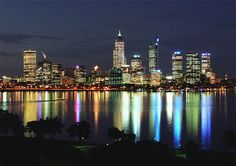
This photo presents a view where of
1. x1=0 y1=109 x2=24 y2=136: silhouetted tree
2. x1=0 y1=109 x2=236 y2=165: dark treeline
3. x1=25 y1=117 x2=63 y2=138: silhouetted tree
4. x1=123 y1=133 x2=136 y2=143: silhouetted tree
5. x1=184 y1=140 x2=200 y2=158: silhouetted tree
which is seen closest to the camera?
x1=0 y1=109 x2=236 y2=165: dark treeline

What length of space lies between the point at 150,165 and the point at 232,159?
3.23 meters

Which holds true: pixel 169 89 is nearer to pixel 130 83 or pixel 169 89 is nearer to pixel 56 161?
pixel 130 83

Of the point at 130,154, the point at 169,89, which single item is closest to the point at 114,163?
the point at 130,154

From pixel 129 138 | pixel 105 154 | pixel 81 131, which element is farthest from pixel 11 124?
pixel 105 154

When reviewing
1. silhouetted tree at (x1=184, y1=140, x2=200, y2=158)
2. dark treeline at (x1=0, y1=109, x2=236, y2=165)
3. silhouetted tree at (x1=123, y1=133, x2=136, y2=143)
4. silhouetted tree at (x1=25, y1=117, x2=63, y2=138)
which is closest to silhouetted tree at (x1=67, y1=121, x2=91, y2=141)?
silhouetted tree at (x1=25, y1=117, x2=63, y2=138)

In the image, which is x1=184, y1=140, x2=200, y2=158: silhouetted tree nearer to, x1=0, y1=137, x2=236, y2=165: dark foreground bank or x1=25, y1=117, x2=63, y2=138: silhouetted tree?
x1=0, y1=137, x2=236, y2=165: dark foreground bank

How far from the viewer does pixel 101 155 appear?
477 inches

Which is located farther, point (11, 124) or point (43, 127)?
point (11, 124)

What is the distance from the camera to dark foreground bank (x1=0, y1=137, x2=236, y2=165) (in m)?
11.0

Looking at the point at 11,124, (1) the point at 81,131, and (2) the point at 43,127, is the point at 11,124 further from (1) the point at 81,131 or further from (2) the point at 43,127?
(1) the point at 81,131

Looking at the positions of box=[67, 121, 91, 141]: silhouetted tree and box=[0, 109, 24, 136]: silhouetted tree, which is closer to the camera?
box=[67, 121, 91, 141]: silhouetted tree

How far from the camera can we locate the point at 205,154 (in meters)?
13.5

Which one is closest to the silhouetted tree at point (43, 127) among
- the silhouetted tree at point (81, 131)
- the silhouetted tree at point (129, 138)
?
the silhouetted tree at point (81, 131)

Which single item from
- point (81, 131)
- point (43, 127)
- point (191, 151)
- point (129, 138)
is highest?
point (43, 127)
